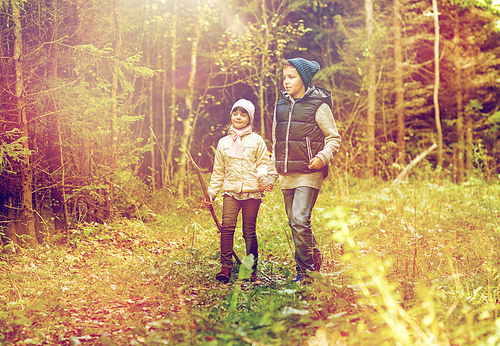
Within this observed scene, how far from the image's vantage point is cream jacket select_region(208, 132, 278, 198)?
502cm

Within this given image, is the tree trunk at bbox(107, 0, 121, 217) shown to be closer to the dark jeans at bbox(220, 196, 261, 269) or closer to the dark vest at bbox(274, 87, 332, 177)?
the dark jeans at bbox(220, 196, 261, 269)

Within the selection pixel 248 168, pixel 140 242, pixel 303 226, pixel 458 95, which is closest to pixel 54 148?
pixel 140 242

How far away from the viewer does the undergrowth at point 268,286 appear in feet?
9.59

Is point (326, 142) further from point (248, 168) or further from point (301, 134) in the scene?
point (248, 168)

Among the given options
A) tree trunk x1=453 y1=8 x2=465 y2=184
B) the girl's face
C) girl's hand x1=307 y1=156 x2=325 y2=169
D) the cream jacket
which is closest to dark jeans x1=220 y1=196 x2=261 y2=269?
the cream jacket

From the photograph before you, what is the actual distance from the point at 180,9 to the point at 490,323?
17.2 metres

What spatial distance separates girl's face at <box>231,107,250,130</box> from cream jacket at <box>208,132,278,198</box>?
0.15 meters

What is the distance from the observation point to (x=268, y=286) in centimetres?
455

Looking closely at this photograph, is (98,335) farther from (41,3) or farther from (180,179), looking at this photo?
(180,179)

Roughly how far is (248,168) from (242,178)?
0.14 meters

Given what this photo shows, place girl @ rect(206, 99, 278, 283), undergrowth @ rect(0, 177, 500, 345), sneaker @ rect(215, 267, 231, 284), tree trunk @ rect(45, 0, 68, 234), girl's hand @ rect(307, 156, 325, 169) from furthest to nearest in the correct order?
tree trunk @ rect(45, 0, 68, 234), girl @ rect(206, 99, 278, 283), sneaker @ rect(215, 267, 231, 284), girl's hand @ rect(307, 156, 325, 169), undergrowth @ rect(0, 177, 500, 345)

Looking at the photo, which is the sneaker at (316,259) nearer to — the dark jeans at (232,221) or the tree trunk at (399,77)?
the dark jeans at (232,221)

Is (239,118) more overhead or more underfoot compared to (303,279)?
more overhead

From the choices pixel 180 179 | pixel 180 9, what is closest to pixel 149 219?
pixel 180 179
